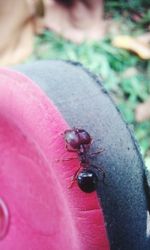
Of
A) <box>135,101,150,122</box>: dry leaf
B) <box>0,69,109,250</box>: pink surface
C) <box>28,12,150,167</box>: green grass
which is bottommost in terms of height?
<box>135,101,150,122</box>: dry leaf

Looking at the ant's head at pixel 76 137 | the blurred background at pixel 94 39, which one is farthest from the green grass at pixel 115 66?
the ant's head at pixel 76 137

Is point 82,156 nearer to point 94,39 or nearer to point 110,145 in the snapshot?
point 110,145

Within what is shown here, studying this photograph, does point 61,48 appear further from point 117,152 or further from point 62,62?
point 117,152

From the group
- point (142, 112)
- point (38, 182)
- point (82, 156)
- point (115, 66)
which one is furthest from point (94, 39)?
point (82, 156)

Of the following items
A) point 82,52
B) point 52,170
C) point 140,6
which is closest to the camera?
point 52,170

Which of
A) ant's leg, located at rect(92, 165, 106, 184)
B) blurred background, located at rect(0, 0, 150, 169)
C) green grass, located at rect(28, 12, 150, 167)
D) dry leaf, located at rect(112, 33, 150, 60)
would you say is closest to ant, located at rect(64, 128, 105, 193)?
ant's leg, located at rect(92, 165, 106, 184)

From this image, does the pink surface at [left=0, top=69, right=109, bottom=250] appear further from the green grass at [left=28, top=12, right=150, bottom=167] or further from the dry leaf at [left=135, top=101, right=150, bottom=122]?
the dry leaf at [left=135, top=101, right=150, bottom=122]

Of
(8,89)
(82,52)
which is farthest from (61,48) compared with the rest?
(8,89)

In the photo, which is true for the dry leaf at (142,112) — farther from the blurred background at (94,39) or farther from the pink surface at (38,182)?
the pink surface at (38,182)
